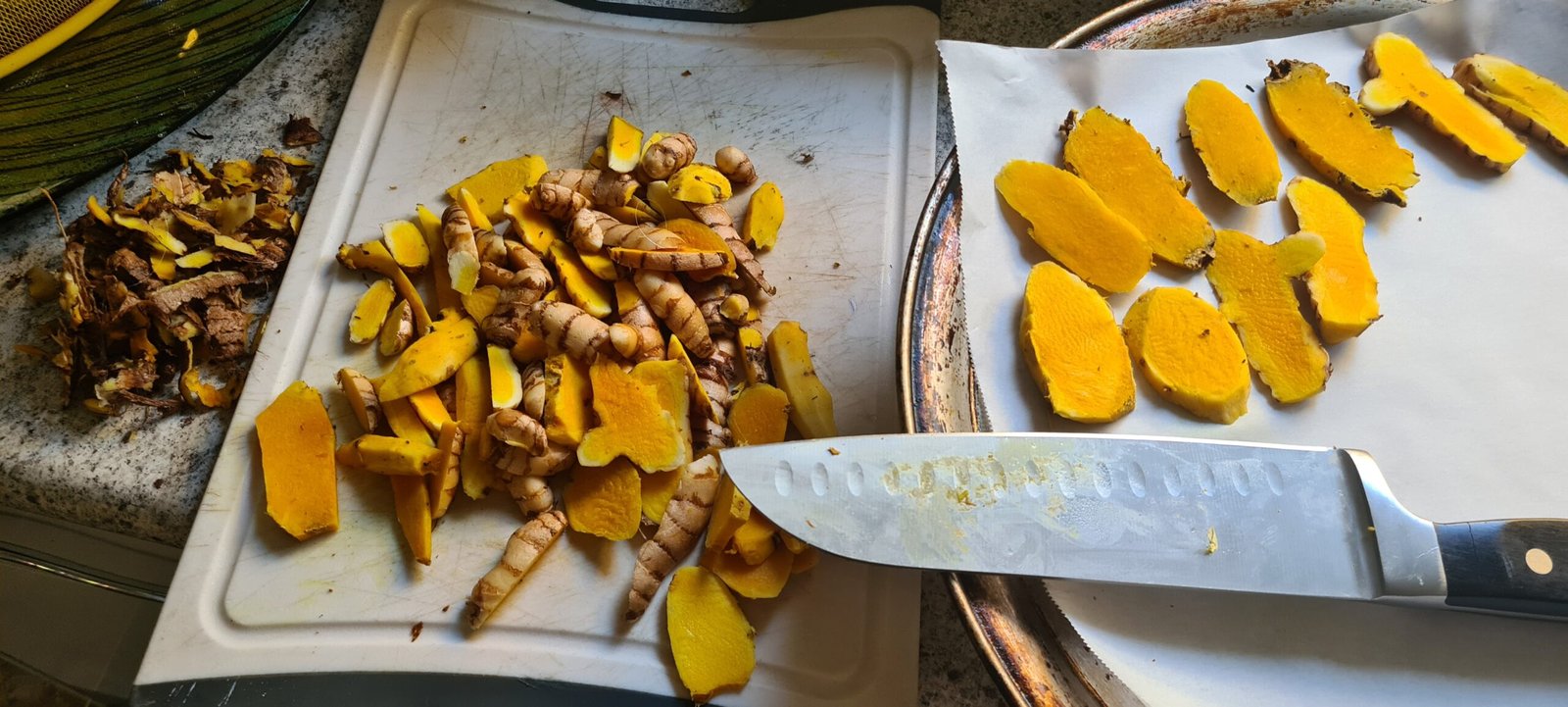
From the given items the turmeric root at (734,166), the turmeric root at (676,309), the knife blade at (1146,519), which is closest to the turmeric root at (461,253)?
the turmeric root at (676,309)

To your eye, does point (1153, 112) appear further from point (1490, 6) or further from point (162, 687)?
point (162, 687)

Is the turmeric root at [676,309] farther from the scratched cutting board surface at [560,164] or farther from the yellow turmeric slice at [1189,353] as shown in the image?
the yellow turmeric slice at [1189,353]

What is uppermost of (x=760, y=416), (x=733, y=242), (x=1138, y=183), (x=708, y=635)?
(x=1138, y=183)

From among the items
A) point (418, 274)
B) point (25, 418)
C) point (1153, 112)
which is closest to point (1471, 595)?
point (1153, 112)

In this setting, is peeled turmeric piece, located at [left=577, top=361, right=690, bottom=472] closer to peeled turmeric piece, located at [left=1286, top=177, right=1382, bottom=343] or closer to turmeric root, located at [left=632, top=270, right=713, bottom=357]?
turmeric root, located at [left=632, top=270, right=713, bottom=357]

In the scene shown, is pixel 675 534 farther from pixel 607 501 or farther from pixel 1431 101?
pixel 1431 101

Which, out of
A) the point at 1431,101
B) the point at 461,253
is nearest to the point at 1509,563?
the point at 1431,101

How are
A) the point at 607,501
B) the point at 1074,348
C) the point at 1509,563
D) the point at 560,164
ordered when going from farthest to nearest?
1. the point at 560,164
2. the point at 607,501
3. the point at 1074,348
4. the point at 1509,563
